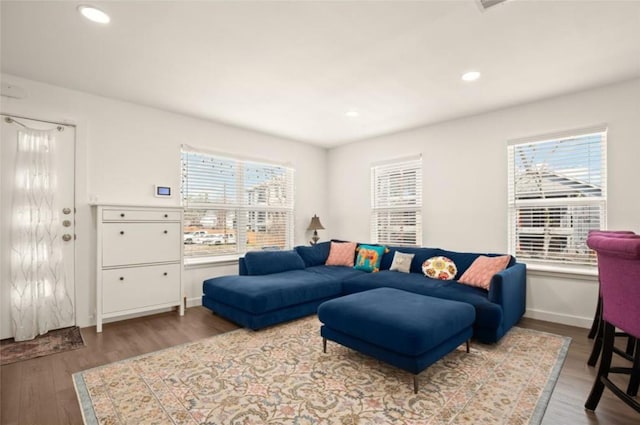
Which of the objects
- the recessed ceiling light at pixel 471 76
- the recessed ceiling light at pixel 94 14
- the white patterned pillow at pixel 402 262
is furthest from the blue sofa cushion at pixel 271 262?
the recessed ceiling light at pixel 471 76

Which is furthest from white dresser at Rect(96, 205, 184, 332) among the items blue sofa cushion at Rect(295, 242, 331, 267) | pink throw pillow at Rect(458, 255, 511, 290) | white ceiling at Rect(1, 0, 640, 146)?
pink throw pillow at Rect(458, 255, 511, 290)

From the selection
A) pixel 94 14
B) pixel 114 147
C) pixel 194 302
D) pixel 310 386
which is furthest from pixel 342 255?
pixel 94 14

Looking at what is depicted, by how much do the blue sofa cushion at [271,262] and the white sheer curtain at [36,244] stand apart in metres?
1.93

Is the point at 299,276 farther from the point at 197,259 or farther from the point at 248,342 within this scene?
the point at 197,259

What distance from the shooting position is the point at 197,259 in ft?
14.2

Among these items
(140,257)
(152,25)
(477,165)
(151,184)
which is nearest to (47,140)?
(151,184)

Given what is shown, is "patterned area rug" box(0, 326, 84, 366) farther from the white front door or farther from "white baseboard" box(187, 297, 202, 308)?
"white baseboard" box(187, 297, 202, 308)

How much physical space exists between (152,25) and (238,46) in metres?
0.61

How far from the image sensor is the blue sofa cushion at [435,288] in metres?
2.81

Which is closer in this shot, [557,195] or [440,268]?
[557,195]

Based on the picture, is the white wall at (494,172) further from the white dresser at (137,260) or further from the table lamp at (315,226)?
the white dresser at (137,260)

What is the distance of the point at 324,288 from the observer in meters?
3.80

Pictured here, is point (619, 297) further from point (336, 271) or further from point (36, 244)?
point (36, 244)

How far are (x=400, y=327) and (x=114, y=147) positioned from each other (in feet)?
11.9
